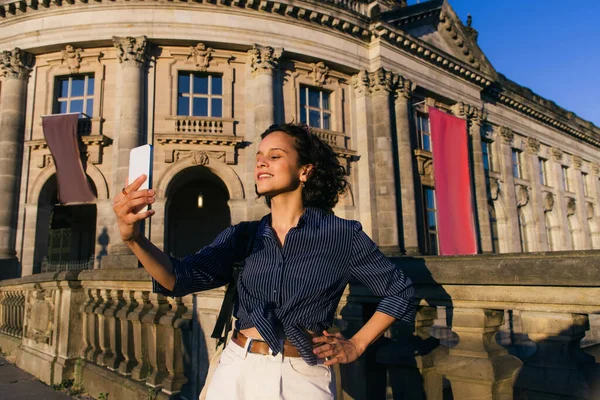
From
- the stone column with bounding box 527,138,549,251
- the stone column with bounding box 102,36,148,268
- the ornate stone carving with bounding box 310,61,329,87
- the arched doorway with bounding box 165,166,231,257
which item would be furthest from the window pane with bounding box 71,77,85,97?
the stone column with bounding box 527,138,549,251

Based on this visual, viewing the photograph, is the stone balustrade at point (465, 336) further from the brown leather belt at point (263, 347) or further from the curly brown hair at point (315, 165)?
the brown leather belt at point (263, 347)

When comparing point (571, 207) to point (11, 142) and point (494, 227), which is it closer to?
point (494, 227)

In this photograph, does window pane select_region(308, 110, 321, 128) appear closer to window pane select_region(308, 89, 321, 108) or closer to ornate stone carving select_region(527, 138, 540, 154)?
window pane select_region(308, 89, 321, 108)

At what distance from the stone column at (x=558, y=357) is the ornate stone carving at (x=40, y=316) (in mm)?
5815

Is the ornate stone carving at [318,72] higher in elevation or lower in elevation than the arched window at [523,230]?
higher

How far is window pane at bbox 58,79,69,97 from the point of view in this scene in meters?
16.7

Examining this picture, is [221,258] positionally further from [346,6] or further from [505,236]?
[505,236]

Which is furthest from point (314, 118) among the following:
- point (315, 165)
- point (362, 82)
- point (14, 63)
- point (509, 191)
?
point (315, 165)

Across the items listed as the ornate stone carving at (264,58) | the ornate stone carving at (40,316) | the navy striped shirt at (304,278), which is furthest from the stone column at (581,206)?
the navy striped shirt at (304,278)

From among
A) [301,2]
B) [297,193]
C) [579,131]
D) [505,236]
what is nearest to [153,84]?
[301,2]

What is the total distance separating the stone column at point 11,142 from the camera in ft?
49.4

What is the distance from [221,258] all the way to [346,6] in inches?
724

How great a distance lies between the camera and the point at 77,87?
16656mm

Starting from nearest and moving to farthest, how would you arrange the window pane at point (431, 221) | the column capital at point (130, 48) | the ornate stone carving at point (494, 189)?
the column capital at point (130, 48) < the window pane at point (431, 221) < the ornate stone carving at point (494, 189)
